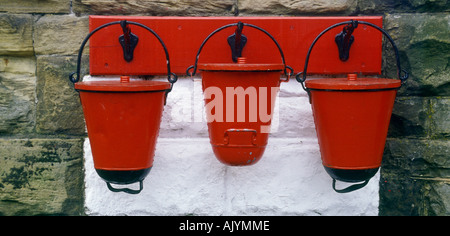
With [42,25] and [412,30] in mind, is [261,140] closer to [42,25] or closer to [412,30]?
[412,30]

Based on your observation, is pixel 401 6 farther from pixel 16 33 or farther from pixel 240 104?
pixel 16 33

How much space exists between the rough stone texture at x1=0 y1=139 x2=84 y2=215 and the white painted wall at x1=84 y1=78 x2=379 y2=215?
0.29 ft

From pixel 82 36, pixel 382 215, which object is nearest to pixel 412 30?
pixel 382 215

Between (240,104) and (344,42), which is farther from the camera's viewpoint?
(344,42)

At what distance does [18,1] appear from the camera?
182 centimetres

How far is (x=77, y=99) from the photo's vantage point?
6.07ft

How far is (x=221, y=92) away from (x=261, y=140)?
21cm

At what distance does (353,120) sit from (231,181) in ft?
1.81

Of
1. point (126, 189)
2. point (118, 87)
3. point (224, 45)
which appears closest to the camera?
point (118, 87)

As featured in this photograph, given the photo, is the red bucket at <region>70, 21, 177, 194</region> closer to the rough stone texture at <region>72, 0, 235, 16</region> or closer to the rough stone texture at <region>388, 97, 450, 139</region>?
the rough stone texture at <region>72, 0, 235, 16</region>

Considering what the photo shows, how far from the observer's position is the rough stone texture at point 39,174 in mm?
1848

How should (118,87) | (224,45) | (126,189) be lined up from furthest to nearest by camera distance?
(224,45) → (126,189) → (118,87)

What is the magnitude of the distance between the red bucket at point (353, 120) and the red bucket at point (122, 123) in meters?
0.54

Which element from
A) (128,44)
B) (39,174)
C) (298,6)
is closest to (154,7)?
(128,44)
